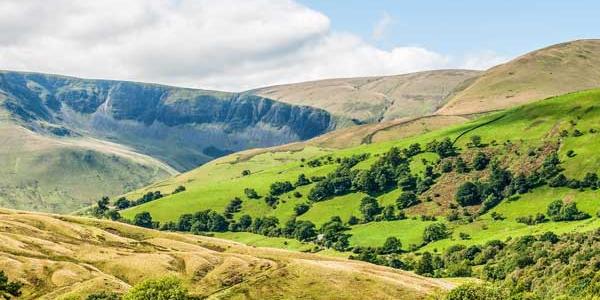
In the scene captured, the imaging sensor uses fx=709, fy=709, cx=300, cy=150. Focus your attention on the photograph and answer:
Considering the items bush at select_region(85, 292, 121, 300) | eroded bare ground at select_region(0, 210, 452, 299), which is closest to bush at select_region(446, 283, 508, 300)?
eroded bare ground at select_region(0, 210, 452, 299)

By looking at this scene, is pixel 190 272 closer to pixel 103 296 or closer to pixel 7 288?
pixel 103 296

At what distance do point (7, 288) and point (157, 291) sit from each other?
3590 cm

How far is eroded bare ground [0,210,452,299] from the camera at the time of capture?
494 ft

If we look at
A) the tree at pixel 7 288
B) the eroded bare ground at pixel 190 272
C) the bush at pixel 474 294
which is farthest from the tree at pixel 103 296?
the bush at pixel 474 294

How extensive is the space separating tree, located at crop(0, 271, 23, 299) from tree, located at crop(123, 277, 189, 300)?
29059 mm

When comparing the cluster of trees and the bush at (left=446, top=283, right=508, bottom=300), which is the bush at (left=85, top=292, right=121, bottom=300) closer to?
the bush at (left=446, top=283, right=508, bottom=300)

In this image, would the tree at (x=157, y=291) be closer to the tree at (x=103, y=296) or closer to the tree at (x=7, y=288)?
the tree at (x=103, y=296)

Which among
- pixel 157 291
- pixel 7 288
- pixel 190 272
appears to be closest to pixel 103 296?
pixel 157 291

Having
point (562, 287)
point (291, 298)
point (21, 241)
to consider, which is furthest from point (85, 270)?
point (562, 287)

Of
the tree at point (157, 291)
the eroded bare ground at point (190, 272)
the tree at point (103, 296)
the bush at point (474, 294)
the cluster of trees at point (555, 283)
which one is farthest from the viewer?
the eroded bare ground at point (190, 272)

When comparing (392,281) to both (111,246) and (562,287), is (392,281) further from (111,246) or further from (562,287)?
(111,246)

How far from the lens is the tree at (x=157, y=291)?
12375 centimetres

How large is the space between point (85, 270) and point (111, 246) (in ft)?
97.5

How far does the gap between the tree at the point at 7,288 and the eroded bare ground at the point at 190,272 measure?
90.4 inches
